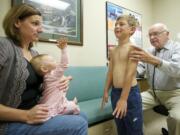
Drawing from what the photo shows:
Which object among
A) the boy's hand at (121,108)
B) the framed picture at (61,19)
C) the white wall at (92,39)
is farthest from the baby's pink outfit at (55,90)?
the white wall at (92,39)

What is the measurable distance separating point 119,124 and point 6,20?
1.09 metres

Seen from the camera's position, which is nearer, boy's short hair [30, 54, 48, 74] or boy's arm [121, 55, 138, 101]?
boy's short hair [30, 54, 48, 74]

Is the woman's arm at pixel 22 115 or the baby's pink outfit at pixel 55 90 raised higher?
the baby's pink outfit at pixel 55 90

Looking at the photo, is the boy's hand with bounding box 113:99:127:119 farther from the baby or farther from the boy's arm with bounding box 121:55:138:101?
the baby

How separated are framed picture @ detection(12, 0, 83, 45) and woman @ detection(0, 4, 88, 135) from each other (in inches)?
39.2

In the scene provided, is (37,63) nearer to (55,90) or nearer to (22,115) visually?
(55,90)

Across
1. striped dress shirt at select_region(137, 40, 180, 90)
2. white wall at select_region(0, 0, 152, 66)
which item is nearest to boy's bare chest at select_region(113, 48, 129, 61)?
striped dress shirt at select_region(137, 40, 180, 90)

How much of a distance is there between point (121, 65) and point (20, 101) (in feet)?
2.72

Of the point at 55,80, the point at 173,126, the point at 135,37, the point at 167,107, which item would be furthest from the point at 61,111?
the point at 135,37

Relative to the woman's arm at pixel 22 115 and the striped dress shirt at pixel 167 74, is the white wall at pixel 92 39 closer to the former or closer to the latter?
the striped dress shirt at pixel 167 74

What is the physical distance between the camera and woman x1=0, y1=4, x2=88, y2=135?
112 centimetres

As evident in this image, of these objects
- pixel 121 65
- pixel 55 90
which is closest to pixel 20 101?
pixel 55 90

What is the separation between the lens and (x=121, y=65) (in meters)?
1.74

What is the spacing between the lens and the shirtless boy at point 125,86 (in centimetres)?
163
